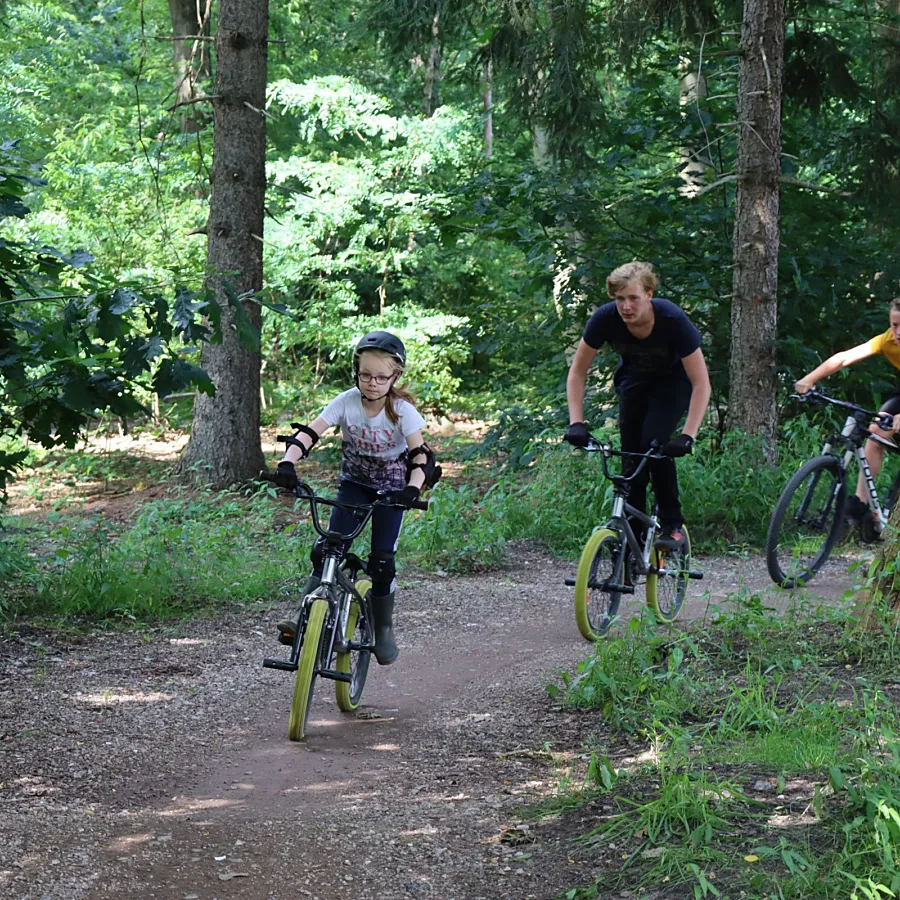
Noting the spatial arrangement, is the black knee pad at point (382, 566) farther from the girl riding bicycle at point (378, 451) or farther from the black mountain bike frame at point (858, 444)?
the black mountain bike frame at point (858, 444)

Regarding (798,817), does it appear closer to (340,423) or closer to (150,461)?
(340,423)

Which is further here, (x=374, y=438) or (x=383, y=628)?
(x=383, y=628)

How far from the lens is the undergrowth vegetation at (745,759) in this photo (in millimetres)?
3336

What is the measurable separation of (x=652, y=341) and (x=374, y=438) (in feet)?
7.11

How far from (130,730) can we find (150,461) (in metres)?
11.9

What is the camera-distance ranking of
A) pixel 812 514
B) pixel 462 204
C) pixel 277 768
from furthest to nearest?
pixel 462 204 < pixel 812 514 < pixel 277 768

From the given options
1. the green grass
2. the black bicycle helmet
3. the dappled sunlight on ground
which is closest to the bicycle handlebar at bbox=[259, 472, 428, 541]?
the black bicycle helmet

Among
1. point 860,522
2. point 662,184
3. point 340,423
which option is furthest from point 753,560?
point 340,423

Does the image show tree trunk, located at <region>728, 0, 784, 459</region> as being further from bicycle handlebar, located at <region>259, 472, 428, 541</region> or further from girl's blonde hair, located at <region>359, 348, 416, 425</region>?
bicycle handlebar, located at <region>259, 472, 428, 541</region>

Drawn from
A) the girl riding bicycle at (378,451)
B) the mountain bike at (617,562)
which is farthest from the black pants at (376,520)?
the mountain bike at (617,562)

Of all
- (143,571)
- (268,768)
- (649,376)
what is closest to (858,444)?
(649,376)

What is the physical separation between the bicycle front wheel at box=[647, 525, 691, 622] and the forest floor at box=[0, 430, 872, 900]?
312 mm

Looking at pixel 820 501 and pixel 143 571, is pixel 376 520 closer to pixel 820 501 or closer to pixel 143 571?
pixel 143 571

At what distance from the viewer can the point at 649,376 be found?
7.09 metres
